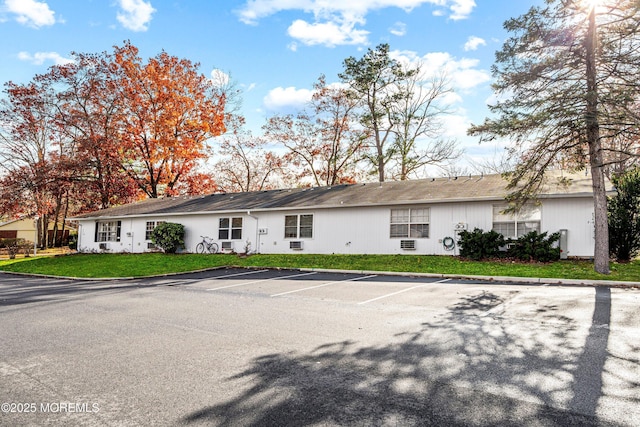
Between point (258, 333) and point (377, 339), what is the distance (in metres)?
1.76

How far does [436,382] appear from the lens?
3.85m

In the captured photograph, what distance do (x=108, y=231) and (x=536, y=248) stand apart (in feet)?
87.3

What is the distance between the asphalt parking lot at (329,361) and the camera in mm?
3242

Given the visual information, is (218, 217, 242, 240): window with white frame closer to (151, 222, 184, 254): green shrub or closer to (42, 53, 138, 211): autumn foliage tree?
(151, 222, 184, 254): green shrub

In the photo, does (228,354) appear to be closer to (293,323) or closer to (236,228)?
(293,323)

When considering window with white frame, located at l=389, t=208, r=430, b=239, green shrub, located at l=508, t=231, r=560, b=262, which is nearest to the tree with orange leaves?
window with white frame, located at l=389, t=208, r=430, b=239

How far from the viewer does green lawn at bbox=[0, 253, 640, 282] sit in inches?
479

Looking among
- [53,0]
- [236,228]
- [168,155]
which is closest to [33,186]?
[168,155]

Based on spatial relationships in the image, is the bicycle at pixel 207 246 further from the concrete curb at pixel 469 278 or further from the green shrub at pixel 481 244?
the green shrub at pixel 481 244

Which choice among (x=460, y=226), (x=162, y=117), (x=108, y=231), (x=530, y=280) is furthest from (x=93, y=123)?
(x=530, y=280)

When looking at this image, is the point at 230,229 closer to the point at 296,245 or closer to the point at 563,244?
the point at 296,245

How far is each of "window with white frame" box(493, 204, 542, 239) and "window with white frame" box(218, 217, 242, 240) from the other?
13.2m

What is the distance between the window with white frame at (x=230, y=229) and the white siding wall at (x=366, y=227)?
0.24 meters

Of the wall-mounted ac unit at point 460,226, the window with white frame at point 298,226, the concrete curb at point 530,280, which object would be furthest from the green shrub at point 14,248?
the wall-mounted ac unit at point 460,226
